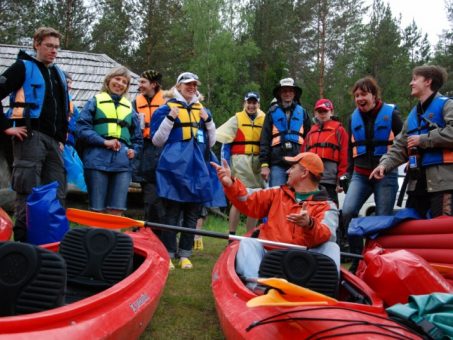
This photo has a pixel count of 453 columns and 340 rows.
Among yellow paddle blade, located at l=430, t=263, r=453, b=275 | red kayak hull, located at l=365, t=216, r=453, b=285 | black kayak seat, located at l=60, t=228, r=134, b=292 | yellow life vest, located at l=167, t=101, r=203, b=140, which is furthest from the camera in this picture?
yellow life vest, located at l=167, t=101, r=203, b=140

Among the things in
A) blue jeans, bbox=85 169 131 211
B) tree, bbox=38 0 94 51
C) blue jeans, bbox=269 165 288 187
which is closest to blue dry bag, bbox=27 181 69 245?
blue jeans, bbox=85 169 131 211

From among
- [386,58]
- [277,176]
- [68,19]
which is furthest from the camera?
[386,58]

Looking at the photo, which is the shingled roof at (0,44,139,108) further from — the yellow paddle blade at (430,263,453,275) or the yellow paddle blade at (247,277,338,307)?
the yellow paddle blade at (247,277,338,307)

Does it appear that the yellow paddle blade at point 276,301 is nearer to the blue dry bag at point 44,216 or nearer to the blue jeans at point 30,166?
the blue dry bag at point 44,216

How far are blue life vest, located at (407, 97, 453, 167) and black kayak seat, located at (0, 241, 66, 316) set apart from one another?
3165 mm

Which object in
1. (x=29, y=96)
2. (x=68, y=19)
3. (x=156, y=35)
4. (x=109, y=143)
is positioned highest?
(x=68, y=19)

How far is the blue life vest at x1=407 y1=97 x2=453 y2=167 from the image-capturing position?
4070 millimetres

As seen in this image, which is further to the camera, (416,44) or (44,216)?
(416,44)

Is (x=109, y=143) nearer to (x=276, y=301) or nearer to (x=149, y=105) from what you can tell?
(x=149, y=105)

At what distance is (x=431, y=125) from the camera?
13.8ft

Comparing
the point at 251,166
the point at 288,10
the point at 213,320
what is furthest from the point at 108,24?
the point at 213,320

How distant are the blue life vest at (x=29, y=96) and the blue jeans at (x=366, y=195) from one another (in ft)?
10.3

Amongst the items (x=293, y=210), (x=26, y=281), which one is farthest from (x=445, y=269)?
(x=26, y=281)

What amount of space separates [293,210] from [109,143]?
207cm
